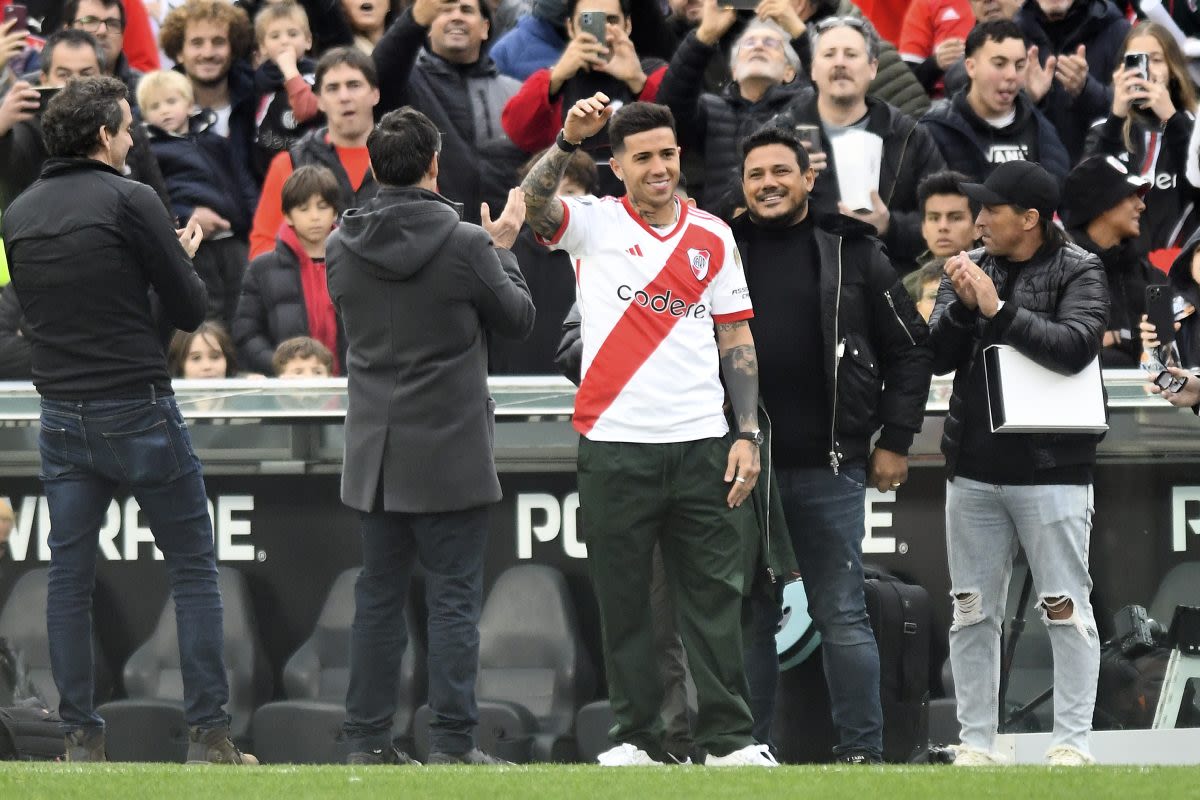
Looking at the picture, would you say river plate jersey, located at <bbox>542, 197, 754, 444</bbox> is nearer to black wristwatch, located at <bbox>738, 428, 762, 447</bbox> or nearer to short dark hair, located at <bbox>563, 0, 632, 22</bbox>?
black wristwatch, located at <bbox>738, 428, 762, 447</bbox>

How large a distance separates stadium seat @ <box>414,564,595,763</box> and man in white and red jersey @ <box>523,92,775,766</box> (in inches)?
59.8

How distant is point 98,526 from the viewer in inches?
286

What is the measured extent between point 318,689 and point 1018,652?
2.86 m

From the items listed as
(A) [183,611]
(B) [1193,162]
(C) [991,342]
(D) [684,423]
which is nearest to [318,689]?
(A) [183,611]

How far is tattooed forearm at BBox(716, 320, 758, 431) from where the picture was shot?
7.21 metres

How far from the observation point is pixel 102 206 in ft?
23.2

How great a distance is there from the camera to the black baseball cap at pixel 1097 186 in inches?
344

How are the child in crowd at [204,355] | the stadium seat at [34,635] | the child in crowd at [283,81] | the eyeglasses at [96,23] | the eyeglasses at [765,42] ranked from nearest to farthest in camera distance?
the stadium seat at [34,635] < the child in crowd at [204,355] < the eyeglasses at [765,42] < the child in crowd at [283,81] < the eyeglasses at [96,23]

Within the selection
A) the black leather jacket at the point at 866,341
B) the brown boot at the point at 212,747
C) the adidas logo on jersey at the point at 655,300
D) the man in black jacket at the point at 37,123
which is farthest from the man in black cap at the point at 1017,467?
the man in black jacket at the point at 37,123

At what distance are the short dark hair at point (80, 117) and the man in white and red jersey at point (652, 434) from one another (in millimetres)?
1425

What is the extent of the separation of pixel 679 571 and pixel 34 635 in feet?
10.7

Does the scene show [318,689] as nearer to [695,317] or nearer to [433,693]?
[433,693]

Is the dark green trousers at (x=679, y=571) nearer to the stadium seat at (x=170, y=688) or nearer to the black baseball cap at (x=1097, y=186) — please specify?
the stadium seat at (x=170, y=688)

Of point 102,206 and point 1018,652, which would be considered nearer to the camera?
point 102,206
